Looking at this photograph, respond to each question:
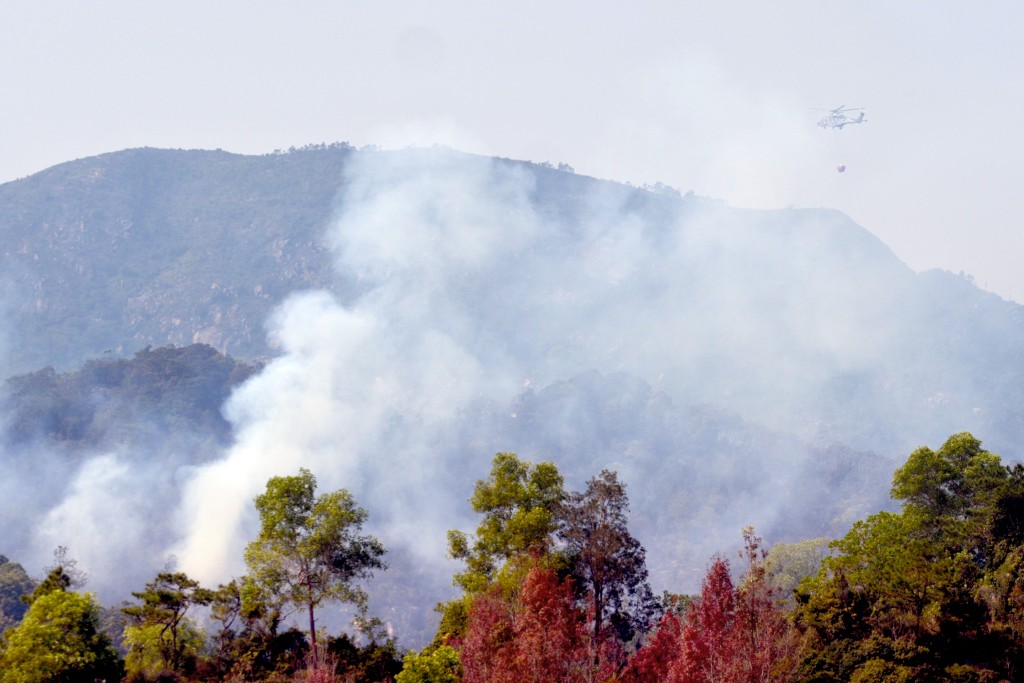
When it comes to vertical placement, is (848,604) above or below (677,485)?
below

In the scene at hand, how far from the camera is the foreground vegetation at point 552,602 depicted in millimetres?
32969

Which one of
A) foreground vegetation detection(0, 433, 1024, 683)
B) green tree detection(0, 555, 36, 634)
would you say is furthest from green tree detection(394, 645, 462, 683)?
green tree detection(0, 555, 36, 634)

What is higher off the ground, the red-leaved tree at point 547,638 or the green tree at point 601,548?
the green tree at point 601,548

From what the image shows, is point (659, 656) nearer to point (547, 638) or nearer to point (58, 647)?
point (547, 638)

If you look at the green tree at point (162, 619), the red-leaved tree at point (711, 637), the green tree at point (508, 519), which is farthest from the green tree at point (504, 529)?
the red-leaved tree at point (711, 637)

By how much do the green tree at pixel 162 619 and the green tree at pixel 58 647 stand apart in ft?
5.73

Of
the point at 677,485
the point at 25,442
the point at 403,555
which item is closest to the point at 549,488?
the point at 403,555

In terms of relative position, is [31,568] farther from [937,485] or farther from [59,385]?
[937,485]

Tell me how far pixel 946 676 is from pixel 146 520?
134 meters

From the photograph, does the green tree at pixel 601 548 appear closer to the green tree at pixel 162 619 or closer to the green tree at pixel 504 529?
the green tree at pixel 504 529

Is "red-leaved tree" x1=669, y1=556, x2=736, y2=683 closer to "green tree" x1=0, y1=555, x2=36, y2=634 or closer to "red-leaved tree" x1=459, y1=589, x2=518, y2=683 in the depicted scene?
"red-leaved tree" x1=459, y1=589, x2=518, y2=683

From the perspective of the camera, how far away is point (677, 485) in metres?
176

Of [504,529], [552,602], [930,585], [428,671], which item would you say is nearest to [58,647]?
[428,671]

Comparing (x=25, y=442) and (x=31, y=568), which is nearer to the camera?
(x=31, y=568)
